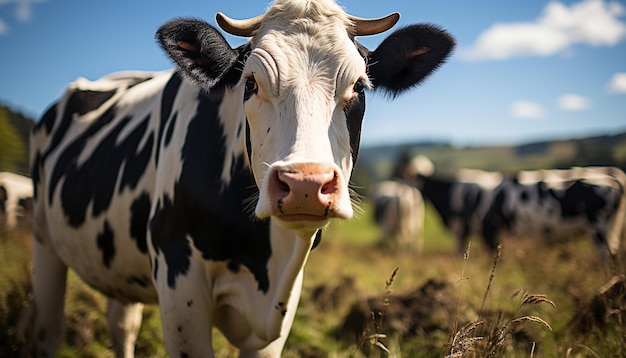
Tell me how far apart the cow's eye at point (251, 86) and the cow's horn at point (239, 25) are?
0.29 meters

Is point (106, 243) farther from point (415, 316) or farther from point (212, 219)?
point (415, 316)

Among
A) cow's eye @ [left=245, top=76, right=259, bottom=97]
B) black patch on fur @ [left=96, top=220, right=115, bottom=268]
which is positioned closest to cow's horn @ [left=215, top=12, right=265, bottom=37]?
cow's eye @ [left=245, top=76, right=259, bottom=97]

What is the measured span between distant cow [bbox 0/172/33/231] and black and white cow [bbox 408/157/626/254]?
9.35m

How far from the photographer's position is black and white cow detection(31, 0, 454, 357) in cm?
238

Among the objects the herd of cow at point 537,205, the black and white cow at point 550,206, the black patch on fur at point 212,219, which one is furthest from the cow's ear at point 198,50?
the black and white cow at point 550,206

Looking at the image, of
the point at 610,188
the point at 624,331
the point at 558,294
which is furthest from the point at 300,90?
the point at 610,188

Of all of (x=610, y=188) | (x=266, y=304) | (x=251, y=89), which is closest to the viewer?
(x=251, y=89)

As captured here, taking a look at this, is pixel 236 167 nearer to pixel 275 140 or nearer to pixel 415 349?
pixel 275 140

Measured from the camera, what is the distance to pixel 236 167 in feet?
9.99

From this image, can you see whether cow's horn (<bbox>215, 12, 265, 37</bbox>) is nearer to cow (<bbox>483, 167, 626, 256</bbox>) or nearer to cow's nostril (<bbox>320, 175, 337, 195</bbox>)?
cow's nostril (<bbox>320, 175, 337, 195</bbox>)

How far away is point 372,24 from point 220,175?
1207 millimetres

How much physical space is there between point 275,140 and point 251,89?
Result: 1.30 feet

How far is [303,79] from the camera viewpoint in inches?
97.0

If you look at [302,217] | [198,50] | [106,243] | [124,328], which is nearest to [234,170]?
[198,50]
